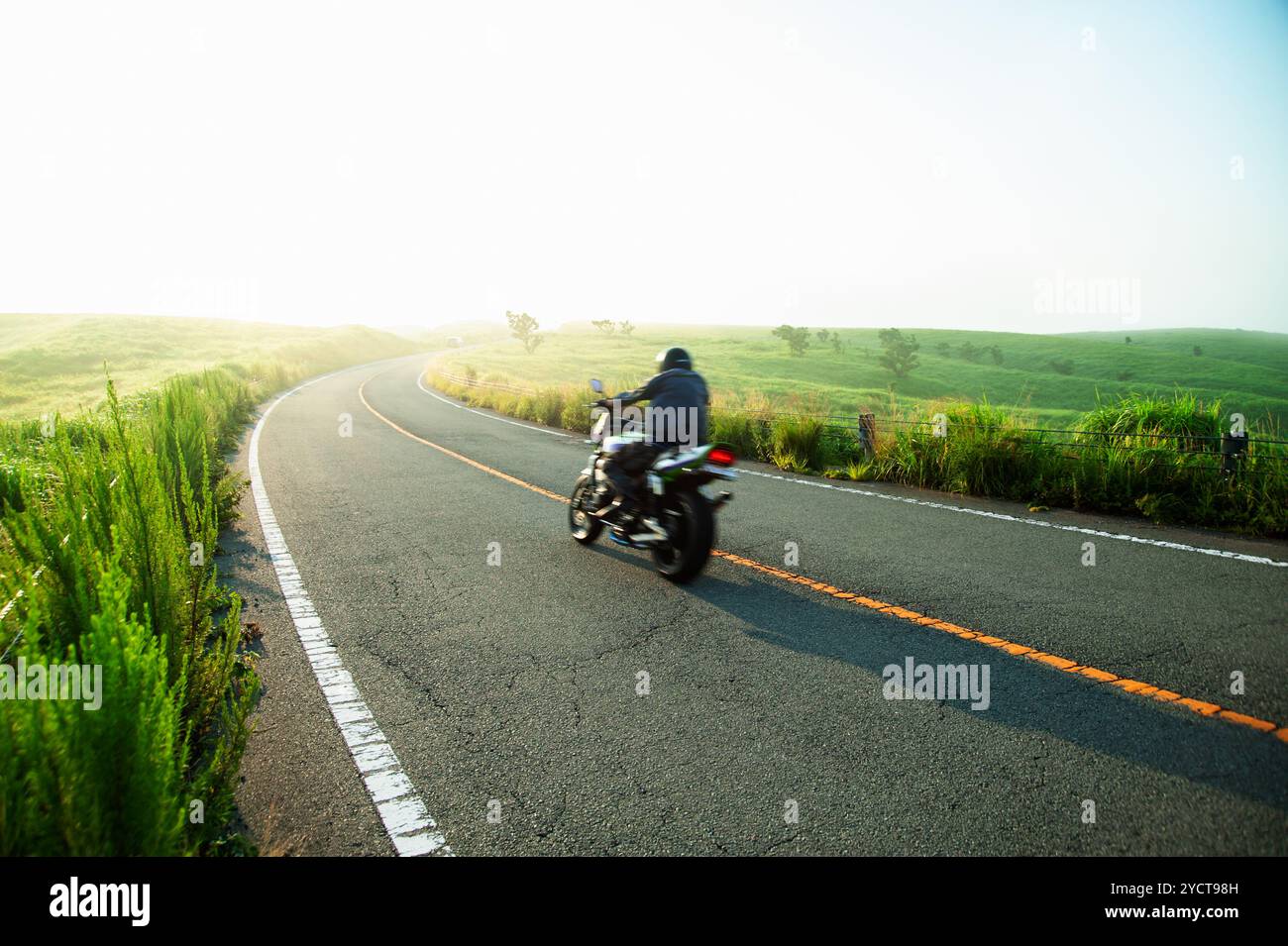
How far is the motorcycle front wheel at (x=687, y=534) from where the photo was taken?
5.79 meters

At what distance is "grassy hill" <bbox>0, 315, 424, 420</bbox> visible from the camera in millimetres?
37750

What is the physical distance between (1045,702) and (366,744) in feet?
11.2

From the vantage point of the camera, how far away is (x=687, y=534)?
5.82 meters

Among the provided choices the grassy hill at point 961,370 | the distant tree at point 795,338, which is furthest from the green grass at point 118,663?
the distant tree at point 795,338

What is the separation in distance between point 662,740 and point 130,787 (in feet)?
6.97

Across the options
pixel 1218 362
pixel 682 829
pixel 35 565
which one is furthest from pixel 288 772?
pixel 1218 362

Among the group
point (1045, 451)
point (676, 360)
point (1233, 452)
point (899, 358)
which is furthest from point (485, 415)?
point (899, 358)

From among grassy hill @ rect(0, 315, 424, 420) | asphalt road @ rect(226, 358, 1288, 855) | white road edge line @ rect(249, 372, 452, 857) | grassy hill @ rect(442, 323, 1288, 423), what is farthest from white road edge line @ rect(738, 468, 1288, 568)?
grassy hill @ rect(442, 323, 1288, 423)

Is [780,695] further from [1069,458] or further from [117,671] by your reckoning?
Answer: [1069,458]

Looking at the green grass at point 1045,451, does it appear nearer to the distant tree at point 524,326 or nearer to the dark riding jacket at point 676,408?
the dark riding jacket at point 676,408

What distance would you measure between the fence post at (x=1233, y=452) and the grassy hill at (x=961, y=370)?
29.6 m
